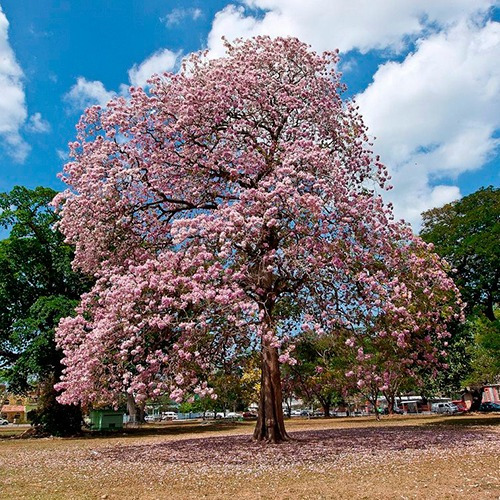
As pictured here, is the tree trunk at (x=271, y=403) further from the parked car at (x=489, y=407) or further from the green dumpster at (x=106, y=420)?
the parked car at (x=489, y=407)

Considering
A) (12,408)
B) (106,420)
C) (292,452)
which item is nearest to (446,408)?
(106,420)

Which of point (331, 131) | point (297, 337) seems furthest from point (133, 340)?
point (331, 131)

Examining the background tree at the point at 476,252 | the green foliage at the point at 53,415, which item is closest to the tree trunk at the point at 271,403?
the background tree at the point at 476,252

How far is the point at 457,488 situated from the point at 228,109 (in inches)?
490

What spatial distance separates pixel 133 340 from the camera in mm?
12305

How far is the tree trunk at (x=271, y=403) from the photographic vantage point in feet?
51.8

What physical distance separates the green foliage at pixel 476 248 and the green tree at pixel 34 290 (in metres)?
20.2

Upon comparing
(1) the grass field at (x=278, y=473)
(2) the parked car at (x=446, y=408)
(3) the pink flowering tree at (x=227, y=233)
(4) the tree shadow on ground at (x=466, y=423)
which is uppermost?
(3) the pink flowering tree at (x=227, y=233)

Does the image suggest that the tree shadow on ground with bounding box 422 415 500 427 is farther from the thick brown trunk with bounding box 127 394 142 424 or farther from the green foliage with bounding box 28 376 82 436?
Result: the thick brown trunk with bounding box 127 394 142 424

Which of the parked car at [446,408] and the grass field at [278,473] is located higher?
the grass field at [278,473]

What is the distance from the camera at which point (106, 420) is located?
117 ft

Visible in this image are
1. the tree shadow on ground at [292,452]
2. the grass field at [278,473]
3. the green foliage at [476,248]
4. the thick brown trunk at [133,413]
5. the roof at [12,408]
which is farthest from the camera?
the roof at [12,408]

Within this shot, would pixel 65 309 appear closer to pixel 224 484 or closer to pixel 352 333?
pixel 352 333

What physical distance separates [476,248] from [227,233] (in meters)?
16.3
